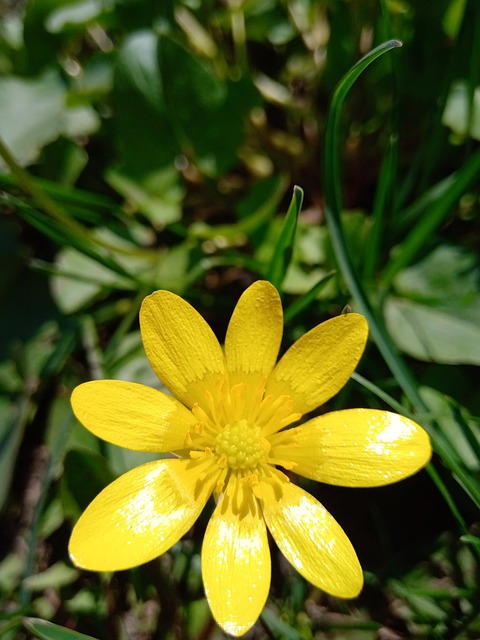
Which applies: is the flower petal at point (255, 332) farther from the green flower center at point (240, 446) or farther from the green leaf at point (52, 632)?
the green leaf at point (52, 632)

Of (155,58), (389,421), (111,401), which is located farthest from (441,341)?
(155,58)

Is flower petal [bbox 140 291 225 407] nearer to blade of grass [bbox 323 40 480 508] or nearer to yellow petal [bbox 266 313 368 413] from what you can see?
yellow petal [bbox 266 313 368 413]

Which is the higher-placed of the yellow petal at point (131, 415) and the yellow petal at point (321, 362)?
the yellow petal at point (321, 362)

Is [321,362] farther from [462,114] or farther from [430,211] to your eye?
[462,114]

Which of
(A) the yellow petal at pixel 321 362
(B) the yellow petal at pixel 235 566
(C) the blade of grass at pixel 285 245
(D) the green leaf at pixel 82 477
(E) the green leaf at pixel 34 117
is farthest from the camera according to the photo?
(E) the green leaf at pixel 34 117

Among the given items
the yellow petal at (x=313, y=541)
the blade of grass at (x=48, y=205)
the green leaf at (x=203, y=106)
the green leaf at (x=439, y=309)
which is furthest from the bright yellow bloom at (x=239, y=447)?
the green leaf at (x=203, y=106)
